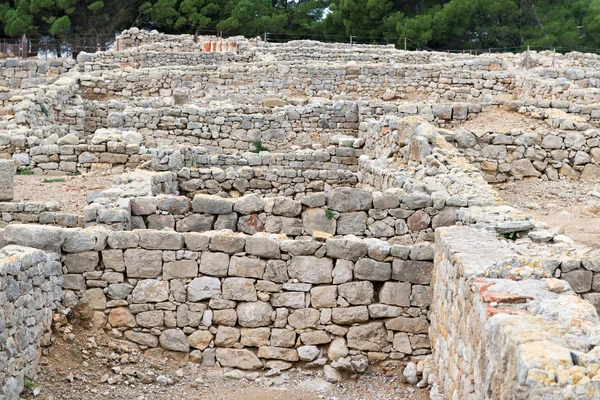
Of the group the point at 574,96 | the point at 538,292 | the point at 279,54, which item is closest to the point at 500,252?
the point at 538,292

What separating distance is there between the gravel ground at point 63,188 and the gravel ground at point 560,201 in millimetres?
5631

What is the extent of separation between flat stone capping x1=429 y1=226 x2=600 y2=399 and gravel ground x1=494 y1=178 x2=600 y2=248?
2524 millimetres

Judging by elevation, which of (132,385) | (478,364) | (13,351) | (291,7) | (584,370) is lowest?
(132,385)

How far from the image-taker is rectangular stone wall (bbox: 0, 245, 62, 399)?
600cm

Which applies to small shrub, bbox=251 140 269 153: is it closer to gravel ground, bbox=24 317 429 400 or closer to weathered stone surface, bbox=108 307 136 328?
weathered stone surface, bbox=108 307 136 328

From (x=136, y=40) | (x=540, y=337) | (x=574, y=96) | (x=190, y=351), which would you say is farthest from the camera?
(x=136, y=40)

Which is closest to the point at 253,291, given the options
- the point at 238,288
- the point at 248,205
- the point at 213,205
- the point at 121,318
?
the point at 238,288

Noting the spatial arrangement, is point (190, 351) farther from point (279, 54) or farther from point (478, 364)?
point (279, 54)

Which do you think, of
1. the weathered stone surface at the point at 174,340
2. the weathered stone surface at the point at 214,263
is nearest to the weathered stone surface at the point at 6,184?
the weathered stone surface at the point at 174,340

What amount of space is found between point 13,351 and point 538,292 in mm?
3836

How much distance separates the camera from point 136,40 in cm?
2981

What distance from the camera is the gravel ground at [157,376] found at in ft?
21.8

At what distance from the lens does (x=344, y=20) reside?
37.3 meters

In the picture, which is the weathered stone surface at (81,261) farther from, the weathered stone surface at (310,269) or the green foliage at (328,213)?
the green foliage at (328,213)
